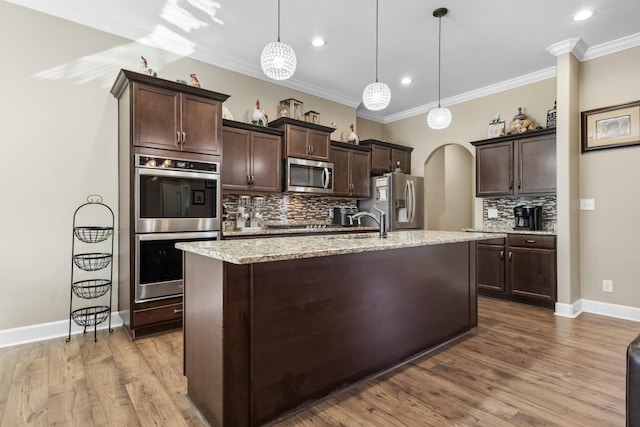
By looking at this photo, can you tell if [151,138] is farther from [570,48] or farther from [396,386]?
[570,48]

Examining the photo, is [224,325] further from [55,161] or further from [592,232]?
[592,232]

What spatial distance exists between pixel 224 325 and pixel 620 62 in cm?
479

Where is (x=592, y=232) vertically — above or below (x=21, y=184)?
below

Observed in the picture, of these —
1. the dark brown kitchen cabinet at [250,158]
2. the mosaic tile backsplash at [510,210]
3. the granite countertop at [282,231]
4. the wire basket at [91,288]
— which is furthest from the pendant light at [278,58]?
the mosaic tile backsplash at [510,210]

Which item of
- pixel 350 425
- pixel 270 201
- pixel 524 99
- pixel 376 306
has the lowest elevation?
pixel 350 425

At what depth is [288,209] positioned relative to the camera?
15.6ft

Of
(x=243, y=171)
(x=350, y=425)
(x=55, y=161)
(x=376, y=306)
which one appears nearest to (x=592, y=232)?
(x=376, y=306)

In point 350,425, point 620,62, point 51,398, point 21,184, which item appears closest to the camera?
point 350,425

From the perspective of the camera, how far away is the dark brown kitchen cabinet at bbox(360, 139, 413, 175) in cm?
546

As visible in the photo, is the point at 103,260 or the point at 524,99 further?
the point at 524,99

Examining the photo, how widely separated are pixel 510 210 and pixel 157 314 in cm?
456

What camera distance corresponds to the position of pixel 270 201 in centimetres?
457

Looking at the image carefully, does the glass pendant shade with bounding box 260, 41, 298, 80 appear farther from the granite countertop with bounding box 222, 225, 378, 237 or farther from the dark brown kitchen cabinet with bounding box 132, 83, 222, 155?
the granite countertop with bounding box 222, 225, 378, 237

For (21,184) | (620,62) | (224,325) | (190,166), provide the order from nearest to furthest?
(224,325) → (21,184) → (190,166) → (620,62)
